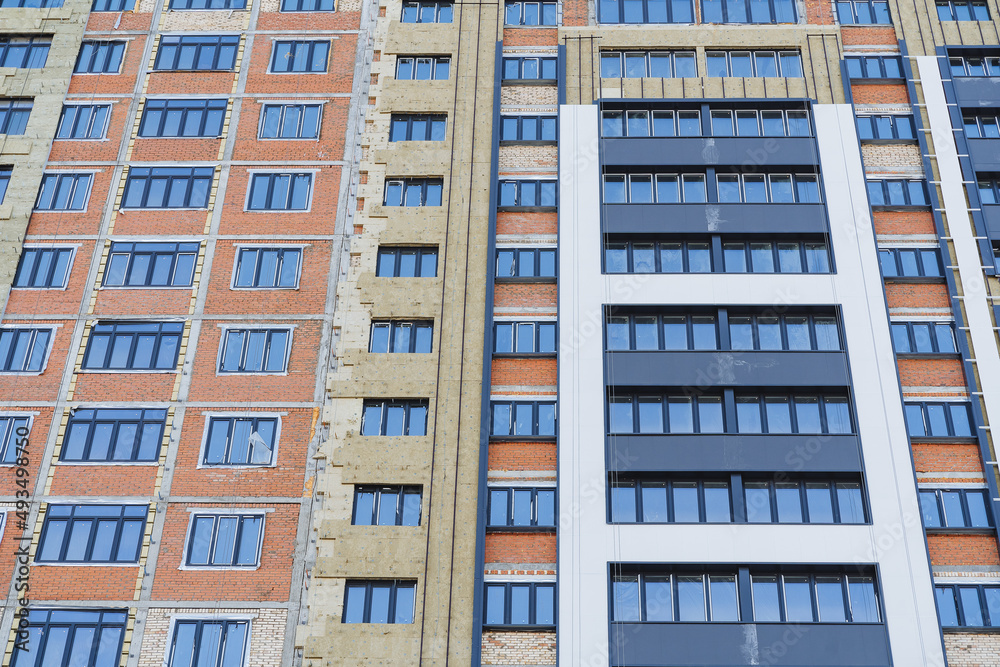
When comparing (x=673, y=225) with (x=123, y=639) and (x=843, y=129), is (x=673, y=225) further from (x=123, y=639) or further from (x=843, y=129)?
(x=123, y=639)

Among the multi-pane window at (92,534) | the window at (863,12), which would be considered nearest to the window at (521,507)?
the multi-pane window at (92,534)

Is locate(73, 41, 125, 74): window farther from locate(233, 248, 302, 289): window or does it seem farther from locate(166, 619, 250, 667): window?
locate(166, 619, 250, 667): window

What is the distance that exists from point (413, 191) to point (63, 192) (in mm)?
14771

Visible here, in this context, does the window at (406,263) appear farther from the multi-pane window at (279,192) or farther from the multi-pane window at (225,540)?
the multi-pane window at (225,540)

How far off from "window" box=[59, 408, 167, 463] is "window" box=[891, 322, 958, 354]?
2771 cm

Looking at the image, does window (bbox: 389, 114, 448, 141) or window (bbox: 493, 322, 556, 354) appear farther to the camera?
window (bbox: 389, 114, 448, 141)

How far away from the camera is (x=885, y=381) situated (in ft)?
124

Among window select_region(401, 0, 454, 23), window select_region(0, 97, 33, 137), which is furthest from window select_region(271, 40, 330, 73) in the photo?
window select_region(0, 97, 33, 137)

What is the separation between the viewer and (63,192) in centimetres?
4347

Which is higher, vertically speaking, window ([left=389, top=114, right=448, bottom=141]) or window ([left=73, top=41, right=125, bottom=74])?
window ([left=73, top=41, right=125, bottom=74])

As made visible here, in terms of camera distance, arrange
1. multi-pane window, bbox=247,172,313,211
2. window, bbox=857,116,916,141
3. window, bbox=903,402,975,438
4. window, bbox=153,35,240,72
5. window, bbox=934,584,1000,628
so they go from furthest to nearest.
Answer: window, bbox=153,35,240,72 → window, bbox=857,116,916,141 → multi-pane window, bbox=247,172,313,211 → window, bbox=903,402,975,438 → window, bbox=934,584,1000,628

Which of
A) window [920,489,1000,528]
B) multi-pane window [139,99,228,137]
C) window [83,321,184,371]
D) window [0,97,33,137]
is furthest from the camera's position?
window [0,97,33,137]

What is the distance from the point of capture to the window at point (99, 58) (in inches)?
1833

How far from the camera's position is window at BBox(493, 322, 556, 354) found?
39.3 metres
